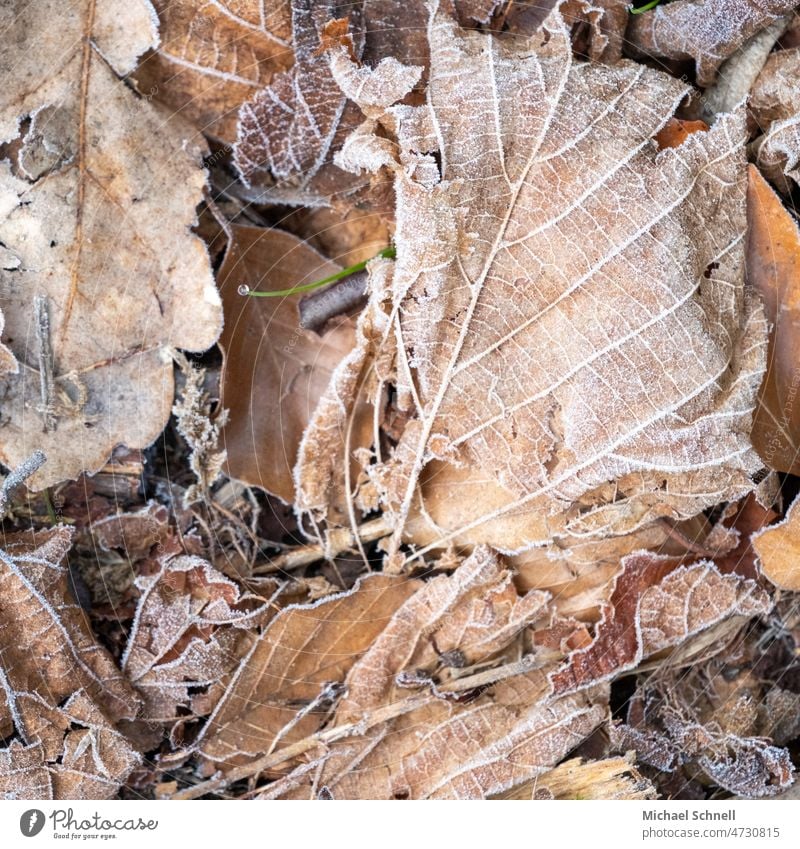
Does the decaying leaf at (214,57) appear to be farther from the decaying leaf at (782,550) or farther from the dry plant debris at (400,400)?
the decaying leaf at (782,550)

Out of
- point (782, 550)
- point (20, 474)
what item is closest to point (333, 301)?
point (20, 474)

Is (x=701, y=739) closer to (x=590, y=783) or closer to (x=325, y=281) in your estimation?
(x=590, y=783)

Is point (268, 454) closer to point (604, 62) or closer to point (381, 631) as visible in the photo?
point (381, 631)

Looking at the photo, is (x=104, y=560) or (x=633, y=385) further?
(x=104, y=560)

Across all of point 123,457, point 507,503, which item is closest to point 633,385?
point 507,503

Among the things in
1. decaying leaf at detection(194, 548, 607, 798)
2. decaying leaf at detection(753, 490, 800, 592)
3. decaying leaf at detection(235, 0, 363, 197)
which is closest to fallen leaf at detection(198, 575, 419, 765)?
decaying leaf at detection(194, 548, 607, 798)

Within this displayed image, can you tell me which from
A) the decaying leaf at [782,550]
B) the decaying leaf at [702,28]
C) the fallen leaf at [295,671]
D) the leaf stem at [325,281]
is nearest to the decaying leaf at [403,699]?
the fallen leaf at [295,671]

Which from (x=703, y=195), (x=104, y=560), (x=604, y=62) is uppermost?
(x=604, y=62)
